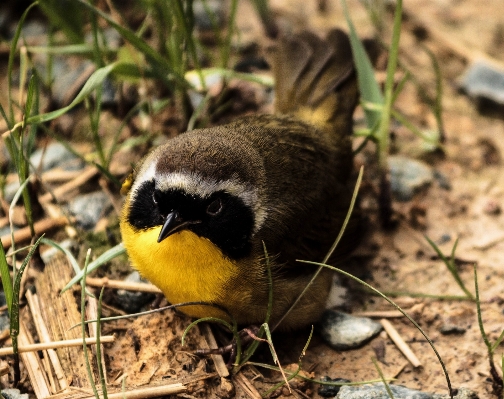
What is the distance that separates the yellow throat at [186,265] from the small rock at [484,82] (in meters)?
3.32

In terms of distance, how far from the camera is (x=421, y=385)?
396cm

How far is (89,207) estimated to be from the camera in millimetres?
4906

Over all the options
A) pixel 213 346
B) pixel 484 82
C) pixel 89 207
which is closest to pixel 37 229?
pixel 89 207

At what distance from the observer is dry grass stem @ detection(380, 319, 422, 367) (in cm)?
411

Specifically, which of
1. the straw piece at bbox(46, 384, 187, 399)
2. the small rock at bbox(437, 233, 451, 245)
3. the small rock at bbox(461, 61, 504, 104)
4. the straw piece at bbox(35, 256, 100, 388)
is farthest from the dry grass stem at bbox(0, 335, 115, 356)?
the small rock at bbox(461, 61, 504, 104)

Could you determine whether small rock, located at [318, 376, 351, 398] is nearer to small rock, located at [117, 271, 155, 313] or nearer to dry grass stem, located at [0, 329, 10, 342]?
small rock, located at [117, 271, 155, 313]

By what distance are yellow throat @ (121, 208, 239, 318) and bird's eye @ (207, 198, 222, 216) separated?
0.16 meters

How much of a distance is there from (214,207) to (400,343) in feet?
5.14

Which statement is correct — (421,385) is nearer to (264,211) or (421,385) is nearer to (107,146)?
(264,211)

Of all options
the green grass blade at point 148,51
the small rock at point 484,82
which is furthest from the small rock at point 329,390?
the small rock at point 484,82

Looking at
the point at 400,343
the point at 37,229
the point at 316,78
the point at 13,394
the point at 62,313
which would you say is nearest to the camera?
the point at 13,394

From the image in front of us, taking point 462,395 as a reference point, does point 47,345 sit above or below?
above

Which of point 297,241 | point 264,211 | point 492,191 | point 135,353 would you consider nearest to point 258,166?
point 264,211

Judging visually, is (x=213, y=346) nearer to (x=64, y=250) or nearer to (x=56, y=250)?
(x=64, y=250)
